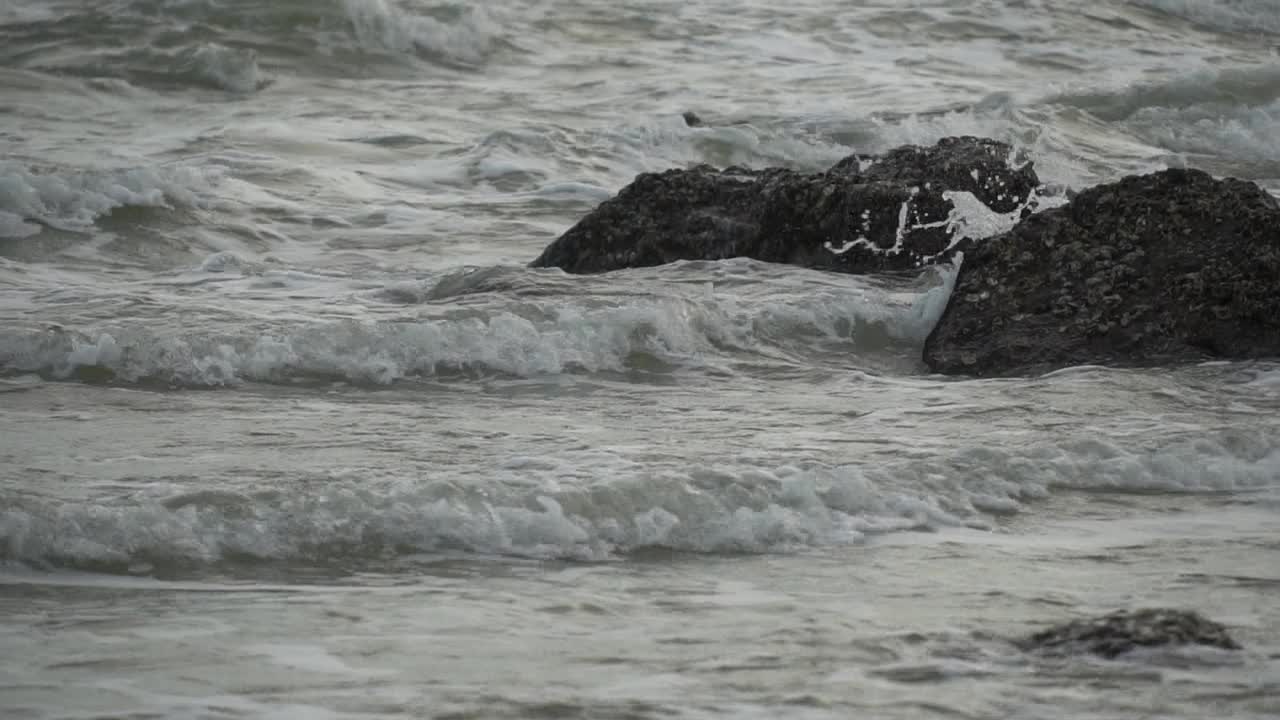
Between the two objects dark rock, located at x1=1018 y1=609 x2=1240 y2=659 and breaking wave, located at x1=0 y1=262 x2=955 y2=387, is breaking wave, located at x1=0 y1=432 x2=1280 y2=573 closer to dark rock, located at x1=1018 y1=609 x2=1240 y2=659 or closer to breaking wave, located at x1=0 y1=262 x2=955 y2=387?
dark rock, located at x1=1018 y1=609 x2=1240 y2=659

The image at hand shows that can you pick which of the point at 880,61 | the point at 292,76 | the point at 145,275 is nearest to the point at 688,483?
the point at 145,275

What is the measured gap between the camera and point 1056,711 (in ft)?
10.7

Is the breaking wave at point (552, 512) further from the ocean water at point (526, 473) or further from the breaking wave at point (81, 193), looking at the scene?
the breaking wave at point (81, 193)

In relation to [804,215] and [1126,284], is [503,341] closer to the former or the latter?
[804,215]

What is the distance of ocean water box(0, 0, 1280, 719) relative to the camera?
138 inches

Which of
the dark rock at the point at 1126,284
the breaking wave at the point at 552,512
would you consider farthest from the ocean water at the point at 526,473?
the dark rock at the point at 1126,284

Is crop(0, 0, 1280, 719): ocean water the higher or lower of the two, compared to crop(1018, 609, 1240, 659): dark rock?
lower

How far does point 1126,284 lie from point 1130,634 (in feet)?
10.5

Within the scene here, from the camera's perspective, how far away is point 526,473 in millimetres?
4785

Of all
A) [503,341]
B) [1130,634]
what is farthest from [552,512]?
[503,341]

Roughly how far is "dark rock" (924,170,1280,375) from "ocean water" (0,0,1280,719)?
0.22 meters

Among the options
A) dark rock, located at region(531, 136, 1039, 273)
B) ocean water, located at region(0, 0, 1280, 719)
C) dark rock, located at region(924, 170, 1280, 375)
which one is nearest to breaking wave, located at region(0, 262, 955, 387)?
ocean water, located at region(0, 0, 1280, 719)

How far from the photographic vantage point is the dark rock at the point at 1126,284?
6.32 meters

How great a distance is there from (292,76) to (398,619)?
38.2ft
